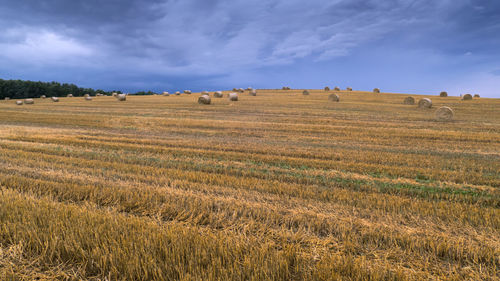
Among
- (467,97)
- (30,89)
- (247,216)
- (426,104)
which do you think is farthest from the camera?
(30,89)

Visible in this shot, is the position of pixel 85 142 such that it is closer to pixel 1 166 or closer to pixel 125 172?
pixel 1 166

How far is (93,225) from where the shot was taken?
10.8 ft

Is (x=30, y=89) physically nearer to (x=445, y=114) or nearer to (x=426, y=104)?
(x=426, y=104)

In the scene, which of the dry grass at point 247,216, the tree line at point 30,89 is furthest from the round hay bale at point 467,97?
the tree line at point 30,89

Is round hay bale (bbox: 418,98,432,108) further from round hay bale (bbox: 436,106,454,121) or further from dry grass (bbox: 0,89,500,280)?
dry grass (bbox: 0,89,500,280)

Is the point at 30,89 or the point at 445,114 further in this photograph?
the point at 30,89

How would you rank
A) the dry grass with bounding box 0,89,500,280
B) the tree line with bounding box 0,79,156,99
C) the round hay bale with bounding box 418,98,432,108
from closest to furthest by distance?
the dry grass with bounding box 0,89,500,280
the round hay bale with bounding box 418,98,432,108
the tree line with bounding box 0,79,156,99

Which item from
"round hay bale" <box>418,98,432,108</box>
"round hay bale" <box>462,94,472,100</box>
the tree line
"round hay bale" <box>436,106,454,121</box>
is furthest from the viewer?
the tree line

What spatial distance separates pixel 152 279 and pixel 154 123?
596 inches

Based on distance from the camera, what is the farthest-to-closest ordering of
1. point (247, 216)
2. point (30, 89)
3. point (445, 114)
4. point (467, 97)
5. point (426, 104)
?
point (30, 89) < point (467, 97) < point (426, 104) < point (445, 114) < point (247, 216)

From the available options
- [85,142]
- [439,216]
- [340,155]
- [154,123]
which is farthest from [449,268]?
[154,123]

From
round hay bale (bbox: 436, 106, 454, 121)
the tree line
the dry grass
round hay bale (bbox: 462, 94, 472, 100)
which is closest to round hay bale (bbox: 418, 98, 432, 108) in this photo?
round hay bale (bbox: 436, 106, 454, 121)

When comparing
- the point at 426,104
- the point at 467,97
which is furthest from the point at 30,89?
the point at 467,97

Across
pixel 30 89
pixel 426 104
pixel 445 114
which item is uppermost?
pixel 30 89
